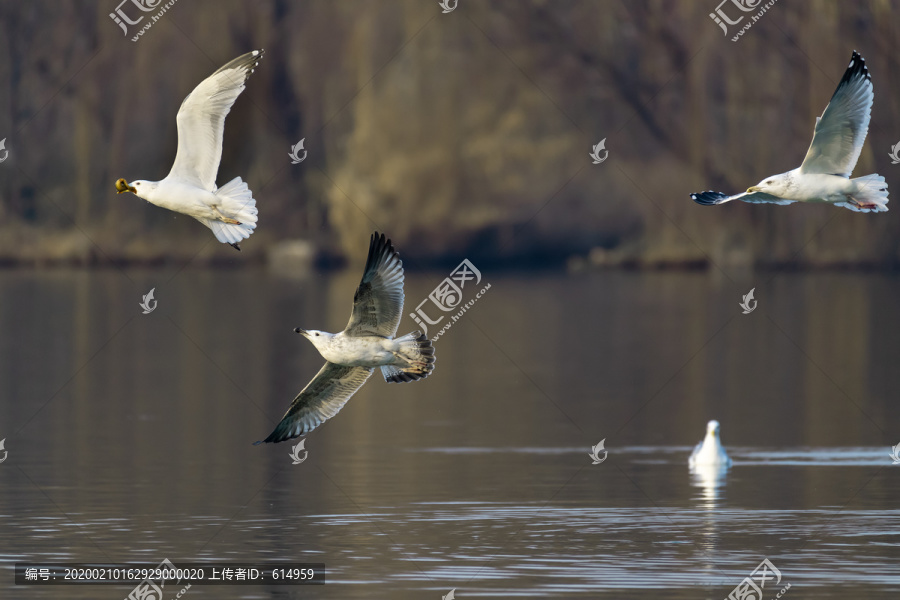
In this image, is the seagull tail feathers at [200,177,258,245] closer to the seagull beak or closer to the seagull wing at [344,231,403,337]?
the seagull beak

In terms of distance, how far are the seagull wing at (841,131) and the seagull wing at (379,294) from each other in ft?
12.6

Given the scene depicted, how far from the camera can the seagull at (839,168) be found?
595 inches

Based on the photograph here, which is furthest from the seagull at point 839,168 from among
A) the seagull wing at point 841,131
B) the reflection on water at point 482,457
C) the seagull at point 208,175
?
the seagull at point 208,175

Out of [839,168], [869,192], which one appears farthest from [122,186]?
[869,192]

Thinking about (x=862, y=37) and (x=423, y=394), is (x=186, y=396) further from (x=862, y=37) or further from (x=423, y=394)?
(x=862, y=37)

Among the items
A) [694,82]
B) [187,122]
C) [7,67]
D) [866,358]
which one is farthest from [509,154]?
[187,122]

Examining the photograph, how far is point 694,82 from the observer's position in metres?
62.3

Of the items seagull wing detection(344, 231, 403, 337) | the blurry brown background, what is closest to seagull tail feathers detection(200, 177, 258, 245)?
seagull wing detection(344, 231, 403, 337)

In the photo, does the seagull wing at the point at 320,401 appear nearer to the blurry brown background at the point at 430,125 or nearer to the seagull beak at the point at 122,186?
the seagull beak at the point at 122,186

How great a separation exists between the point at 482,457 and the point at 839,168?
6.83m

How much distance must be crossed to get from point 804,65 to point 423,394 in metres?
33.6
